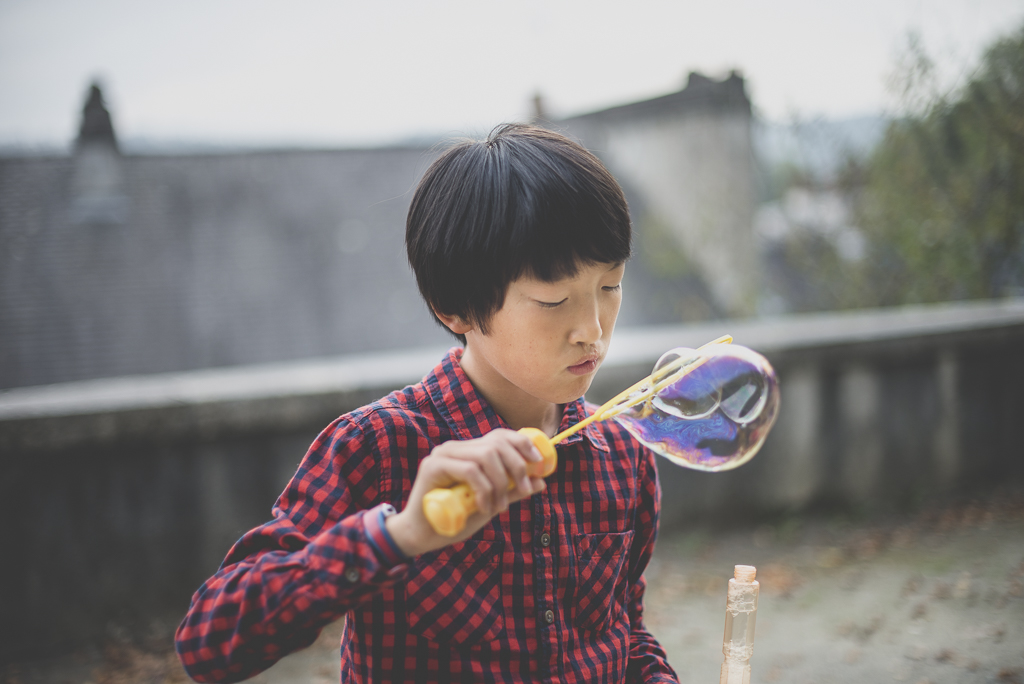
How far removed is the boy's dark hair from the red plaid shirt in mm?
196

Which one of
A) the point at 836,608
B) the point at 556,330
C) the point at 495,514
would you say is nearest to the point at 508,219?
the point at 556,330

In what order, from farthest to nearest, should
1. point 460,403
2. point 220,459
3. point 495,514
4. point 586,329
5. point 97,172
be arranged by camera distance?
point 97,172, point 220,459, point 460,403, point 586,329, point 495,514

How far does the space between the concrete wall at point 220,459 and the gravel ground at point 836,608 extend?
0.54ft

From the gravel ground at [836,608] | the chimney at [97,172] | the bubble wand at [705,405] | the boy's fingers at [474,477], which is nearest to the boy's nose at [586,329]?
the bubble wand at [705,405]

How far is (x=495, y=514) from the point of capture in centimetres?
103

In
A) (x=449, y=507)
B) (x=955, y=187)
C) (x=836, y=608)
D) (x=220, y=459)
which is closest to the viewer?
(x=449, y=507)

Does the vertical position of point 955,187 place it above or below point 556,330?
above

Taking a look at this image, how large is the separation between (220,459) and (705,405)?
239 centimetres

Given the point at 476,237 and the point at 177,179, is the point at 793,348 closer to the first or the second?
the point at 476,237

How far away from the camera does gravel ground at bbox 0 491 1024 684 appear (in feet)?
9.40

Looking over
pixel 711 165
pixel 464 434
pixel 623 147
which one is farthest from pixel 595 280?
pixel 623 147

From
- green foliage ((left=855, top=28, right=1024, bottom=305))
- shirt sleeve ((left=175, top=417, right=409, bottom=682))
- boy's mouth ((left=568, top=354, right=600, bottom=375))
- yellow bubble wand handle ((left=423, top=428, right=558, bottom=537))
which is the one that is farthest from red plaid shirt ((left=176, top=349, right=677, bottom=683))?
green foliage ((left=855, top=28, right=1024, bottom=305))

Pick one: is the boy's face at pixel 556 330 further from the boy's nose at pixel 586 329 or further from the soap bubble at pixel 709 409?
the soap bubble at pixel 709 409

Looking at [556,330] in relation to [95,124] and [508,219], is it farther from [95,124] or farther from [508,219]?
[95,124]
